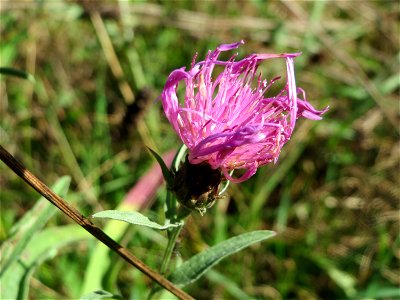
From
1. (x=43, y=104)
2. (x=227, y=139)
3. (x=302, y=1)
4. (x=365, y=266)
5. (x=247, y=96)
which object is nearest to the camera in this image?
(x=227, y=139)

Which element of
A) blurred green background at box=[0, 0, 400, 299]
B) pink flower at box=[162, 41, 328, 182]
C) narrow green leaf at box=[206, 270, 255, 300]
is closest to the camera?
pink flower at box=[162, 41, 328, 182]

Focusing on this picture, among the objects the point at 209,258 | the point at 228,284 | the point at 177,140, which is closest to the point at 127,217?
the point at 209,258

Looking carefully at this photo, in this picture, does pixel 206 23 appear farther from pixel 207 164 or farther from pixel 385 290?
pixel 207 164

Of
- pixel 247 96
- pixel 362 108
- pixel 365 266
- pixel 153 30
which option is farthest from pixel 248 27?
pixel 247 96

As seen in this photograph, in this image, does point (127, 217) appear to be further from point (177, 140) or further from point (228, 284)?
point (177, 140)

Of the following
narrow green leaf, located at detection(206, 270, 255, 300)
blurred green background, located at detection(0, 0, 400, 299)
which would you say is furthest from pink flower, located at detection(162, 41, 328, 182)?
narrow green leaf, located at detection(206, 270, 255, 300)

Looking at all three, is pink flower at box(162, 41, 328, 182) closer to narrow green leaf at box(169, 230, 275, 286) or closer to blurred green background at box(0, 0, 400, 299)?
narrow green leaf at box(169, 230, 275, 286)

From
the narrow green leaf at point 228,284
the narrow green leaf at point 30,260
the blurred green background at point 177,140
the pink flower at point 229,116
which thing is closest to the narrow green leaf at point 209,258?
the pink flower at point 229,116
